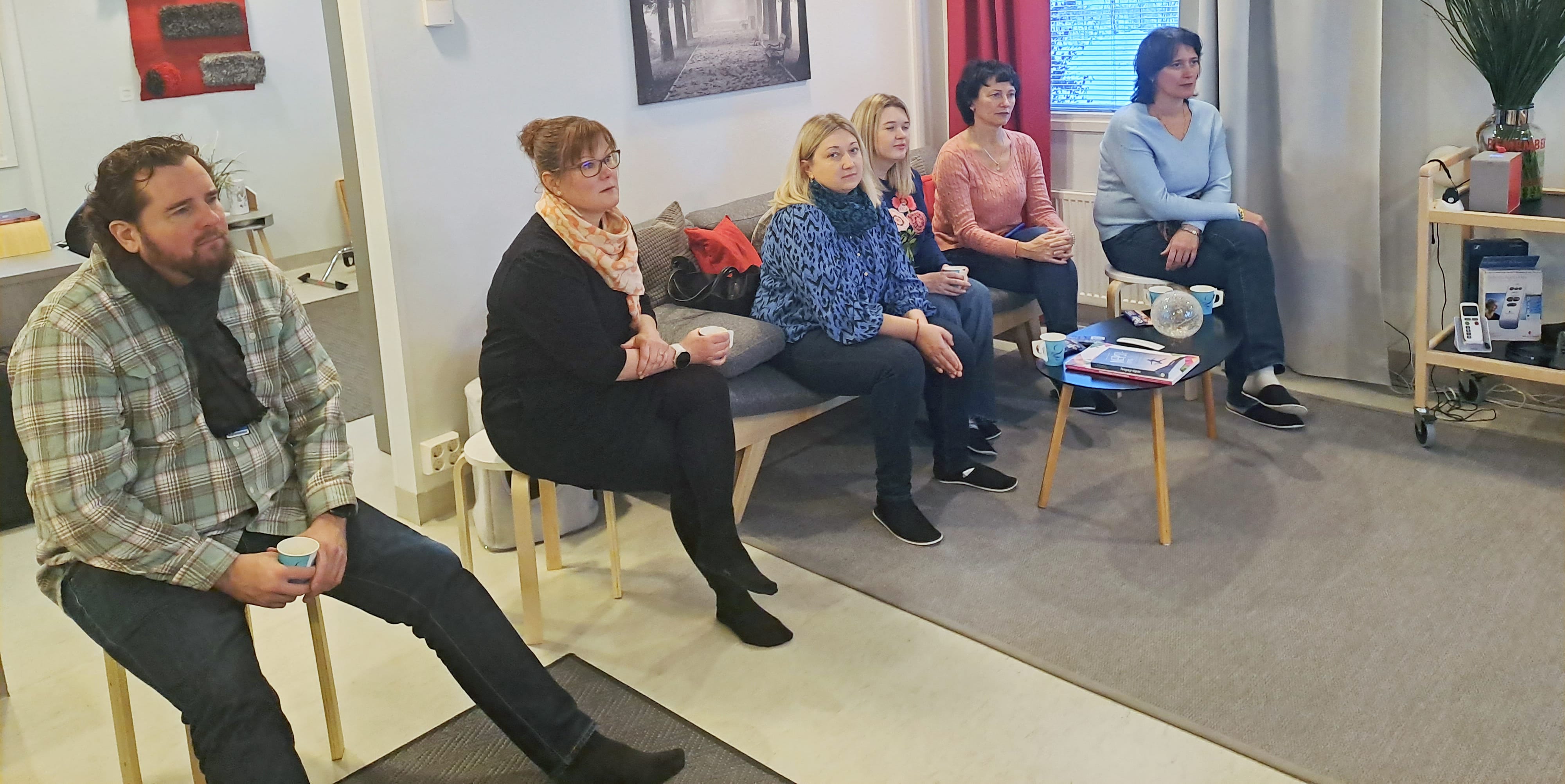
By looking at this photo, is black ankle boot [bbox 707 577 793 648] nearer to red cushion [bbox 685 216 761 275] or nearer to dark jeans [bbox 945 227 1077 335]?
red cushion [bbox 685 216 761 275]

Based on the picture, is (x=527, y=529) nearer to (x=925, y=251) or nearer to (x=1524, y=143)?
(x=925, y=251)

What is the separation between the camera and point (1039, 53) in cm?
442

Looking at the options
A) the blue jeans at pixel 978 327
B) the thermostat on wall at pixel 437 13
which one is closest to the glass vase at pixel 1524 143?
the blue jeans at pixel 978 327

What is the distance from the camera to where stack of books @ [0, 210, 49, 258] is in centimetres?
377

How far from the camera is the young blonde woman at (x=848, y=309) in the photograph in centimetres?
311

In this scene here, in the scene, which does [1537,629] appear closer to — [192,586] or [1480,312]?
[1480,312]

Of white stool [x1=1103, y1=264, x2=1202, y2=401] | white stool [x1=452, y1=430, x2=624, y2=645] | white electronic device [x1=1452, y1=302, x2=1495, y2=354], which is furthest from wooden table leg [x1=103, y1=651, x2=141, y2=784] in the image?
white electronic device [x1=1452, y1=302, x2=1495, y2=354]

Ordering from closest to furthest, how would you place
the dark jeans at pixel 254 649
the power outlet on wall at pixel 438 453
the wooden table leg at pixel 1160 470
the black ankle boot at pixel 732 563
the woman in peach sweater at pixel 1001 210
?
the dark jeans at pixel 254 649 < the black ankle boot at pixel 732 563 < the wooden table leg at pixel 1160 470 < the power outlet on wall at pixel 438 453 < the woman in peach sweater at pixel 1001 210

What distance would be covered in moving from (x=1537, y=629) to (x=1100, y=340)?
3.96ft

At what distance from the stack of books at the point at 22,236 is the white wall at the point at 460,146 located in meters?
1.38

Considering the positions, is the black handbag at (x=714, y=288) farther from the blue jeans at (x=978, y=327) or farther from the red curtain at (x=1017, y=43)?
the red curtain at (x=1017, y=43)

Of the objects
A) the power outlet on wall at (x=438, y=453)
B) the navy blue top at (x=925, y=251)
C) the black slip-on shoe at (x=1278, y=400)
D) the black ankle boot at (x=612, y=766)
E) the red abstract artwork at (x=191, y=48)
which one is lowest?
the black ankle boot at (x=612, y=766)

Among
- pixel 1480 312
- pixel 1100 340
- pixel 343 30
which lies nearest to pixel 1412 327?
pixel 1480 312

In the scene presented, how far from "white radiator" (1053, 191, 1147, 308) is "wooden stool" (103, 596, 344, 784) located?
120 inches
